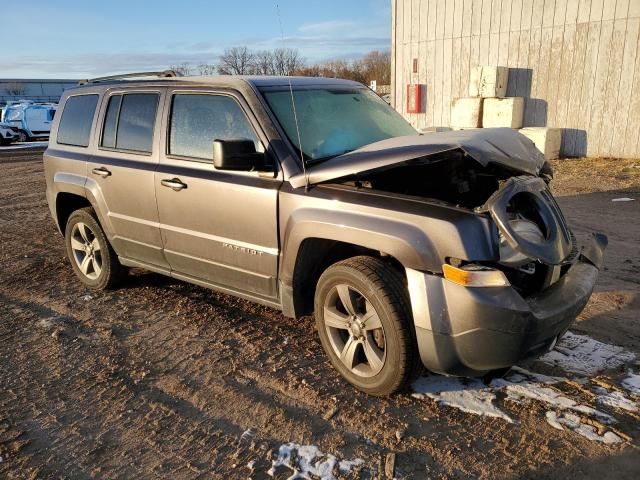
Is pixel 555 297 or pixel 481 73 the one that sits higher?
pixel 481 73

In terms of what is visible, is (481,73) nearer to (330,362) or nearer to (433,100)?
(433,100)

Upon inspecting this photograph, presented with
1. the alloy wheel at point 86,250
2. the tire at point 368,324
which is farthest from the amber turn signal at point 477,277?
the alloy wheel at point 86,250

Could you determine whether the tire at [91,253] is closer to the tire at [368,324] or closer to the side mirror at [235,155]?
the side mirror at [235,155]

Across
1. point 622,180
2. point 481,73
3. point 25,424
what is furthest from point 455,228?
point 481,73

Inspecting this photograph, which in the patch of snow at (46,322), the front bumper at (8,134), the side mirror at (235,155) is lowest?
the front bumper at (8,134)

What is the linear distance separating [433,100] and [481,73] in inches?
89.7

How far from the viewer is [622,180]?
32.9 ft

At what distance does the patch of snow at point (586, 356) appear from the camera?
133 inches

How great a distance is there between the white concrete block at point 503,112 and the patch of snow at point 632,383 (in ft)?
33.0

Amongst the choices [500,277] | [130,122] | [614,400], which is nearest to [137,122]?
[130,122]

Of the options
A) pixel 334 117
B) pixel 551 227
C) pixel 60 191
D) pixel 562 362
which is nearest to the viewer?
pixel 551 227

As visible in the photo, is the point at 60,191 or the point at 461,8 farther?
the point at 461,8

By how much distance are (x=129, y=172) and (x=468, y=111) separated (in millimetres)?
10488

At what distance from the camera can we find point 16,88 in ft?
231
